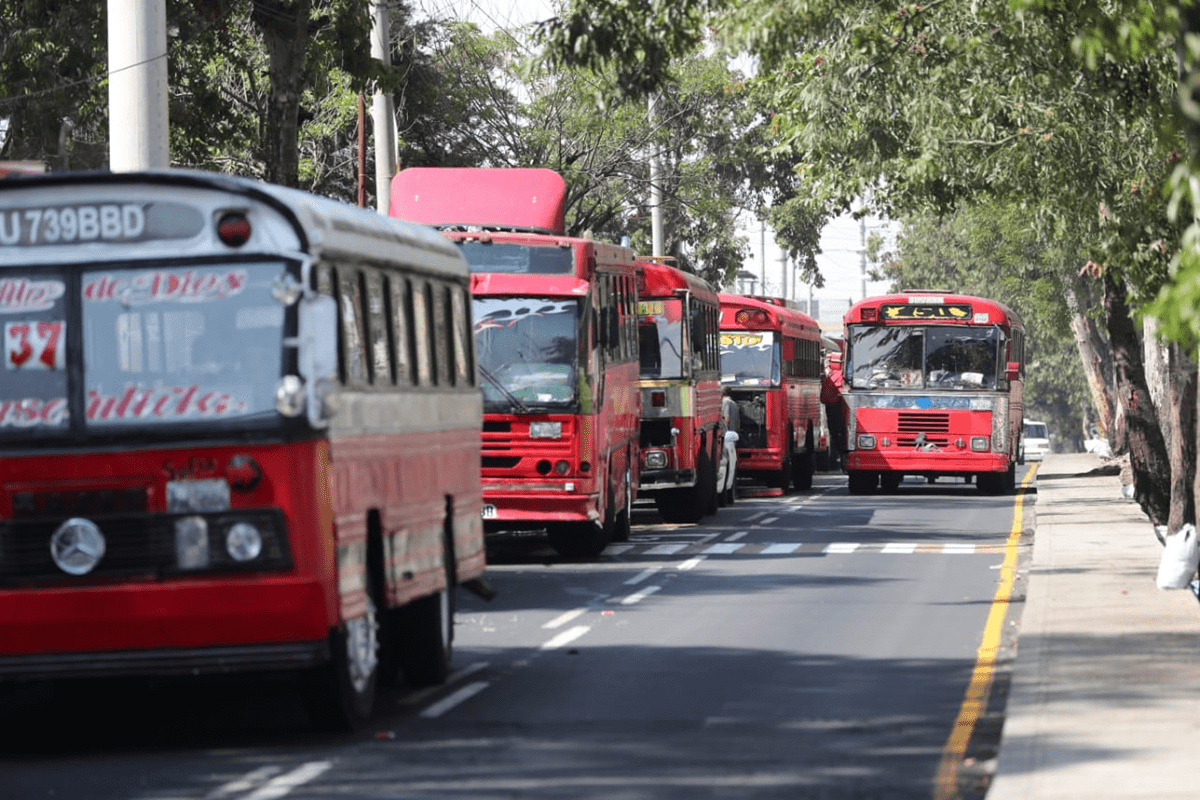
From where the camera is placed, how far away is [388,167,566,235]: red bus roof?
2520cm

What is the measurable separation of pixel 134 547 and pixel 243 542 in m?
0.54

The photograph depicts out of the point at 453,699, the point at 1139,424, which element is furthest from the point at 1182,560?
the point at 1139,424

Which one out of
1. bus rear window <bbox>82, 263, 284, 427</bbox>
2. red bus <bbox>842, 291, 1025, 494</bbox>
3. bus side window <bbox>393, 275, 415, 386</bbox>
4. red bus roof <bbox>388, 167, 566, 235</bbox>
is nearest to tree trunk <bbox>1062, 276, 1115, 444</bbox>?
red bus <bbox>842, 291, 1025, 494</bbox>

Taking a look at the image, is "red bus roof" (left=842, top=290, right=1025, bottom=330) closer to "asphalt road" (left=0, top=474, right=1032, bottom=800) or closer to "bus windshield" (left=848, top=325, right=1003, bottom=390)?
"bus windshield" (left=848, top=325, right=1003, bottom=390)

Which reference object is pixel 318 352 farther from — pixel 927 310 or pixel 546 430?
pixel 927 310

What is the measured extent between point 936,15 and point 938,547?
6963 mm

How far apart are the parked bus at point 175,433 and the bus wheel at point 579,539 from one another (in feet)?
43.1

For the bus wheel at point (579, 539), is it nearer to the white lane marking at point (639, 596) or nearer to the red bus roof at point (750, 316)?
the white lane marking at point (639, 596)

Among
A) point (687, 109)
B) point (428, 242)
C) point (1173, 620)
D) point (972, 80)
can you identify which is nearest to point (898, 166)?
point (972, 80)

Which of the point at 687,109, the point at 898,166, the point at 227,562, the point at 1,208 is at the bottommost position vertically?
the point at 227,562

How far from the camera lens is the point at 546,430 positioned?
76.8ft

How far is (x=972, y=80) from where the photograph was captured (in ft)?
77.1

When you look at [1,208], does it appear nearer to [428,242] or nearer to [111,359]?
[111,359]

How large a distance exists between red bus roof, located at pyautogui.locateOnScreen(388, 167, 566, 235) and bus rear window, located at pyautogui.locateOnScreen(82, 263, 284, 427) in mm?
14214
